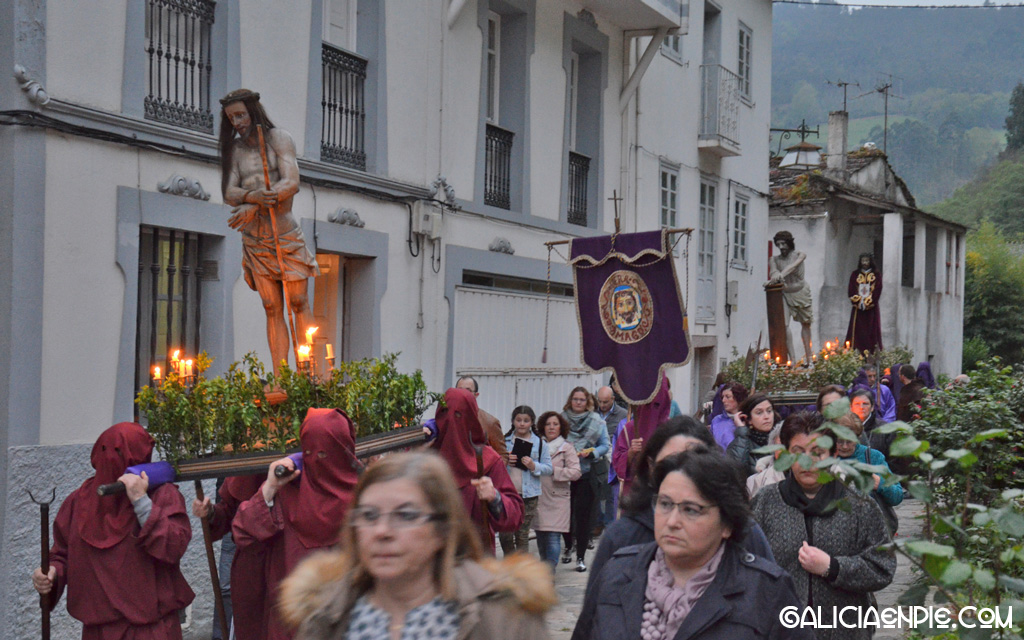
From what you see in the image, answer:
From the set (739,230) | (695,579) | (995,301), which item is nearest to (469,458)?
(695,579)

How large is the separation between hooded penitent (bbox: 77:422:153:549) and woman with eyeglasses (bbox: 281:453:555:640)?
277 centimetres

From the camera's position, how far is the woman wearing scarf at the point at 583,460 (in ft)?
38.8

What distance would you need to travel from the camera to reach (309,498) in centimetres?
550

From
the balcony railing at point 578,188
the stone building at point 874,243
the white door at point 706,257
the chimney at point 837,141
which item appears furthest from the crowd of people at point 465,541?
the chimney at point 837,141

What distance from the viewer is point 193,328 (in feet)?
33.2

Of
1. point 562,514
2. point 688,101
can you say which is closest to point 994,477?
point 562,514

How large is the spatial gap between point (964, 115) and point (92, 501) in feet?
503

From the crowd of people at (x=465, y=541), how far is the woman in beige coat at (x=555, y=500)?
2.53m

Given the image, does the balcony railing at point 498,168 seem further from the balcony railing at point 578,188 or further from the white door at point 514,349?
the balcony railing at point 578,188

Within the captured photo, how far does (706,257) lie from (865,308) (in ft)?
9.15

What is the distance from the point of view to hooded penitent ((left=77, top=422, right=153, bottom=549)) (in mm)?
5520

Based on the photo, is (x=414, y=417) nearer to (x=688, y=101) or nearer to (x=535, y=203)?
(x=535, y=203)

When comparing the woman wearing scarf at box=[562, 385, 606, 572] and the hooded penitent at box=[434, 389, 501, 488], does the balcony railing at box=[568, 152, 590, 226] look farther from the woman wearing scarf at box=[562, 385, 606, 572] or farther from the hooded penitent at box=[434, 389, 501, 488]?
the hooded penitent at box=[434, 389, 501, 488]

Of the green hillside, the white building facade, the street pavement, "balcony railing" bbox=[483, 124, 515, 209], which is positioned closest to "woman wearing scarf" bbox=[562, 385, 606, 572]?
the street pavement
